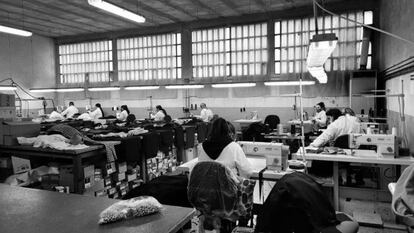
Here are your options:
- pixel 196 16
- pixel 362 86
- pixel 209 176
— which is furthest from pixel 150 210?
pixel 196 16

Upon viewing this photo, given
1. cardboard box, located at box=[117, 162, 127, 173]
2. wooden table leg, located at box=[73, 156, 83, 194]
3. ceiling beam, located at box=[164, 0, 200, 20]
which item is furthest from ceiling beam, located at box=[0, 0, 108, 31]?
wooden table leg, located at box=[73, 156, 83, 194]

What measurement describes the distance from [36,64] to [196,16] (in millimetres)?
6978

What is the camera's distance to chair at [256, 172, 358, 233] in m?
1.78

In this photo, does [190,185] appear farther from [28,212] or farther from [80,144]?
[80,144]

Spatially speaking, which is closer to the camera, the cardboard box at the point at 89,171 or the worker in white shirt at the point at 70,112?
the cardboard box at the point at 89,171

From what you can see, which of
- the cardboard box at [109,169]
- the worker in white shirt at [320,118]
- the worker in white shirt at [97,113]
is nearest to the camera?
the cardboard box at [109,169]

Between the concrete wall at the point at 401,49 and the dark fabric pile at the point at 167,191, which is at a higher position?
the concrete wall at the point at 401,49

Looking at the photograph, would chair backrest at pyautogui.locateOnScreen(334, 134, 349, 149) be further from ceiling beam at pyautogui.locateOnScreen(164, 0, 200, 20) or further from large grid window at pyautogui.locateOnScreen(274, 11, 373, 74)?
ceiling beam at pyautogui.locateOnScreen(164, 0, 200, 20)

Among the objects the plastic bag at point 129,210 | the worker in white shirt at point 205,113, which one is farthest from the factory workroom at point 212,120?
the worker in white shirt at point 205,113

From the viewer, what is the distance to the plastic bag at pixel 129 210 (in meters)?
1.04

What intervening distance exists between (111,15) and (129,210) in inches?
374

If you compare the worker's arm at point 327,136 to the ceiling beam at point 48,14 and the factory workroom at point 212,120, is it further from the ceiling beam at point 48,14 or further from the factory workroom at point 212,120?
the ceiling beam at point 48,14

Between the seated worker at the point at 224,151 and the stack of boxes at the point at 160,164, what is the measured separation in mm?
2080

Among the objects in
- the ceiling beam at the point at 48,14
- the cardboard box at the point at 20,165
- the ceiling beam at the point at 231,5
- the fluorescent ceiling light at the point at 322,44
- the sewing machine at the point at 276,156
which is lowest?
the cardboard box at the point at 20,165
